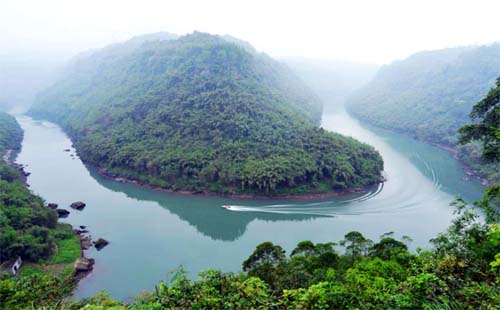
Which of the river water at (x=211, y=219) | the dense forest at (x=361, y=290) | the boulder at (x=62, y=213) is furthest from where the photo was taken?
Answer: the boulder at (x=62, y=213)

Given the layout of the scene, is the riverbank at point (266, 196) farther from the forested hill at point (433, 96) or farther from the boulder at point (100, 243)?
the forested hill at point (433, 96)

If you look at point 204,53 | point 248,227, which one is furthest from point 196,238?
point 204,53

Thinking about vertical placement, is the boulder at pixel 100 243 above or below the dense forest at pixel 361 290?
below

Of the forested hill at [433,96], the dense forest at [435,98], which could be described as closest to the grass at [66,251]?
the dense forest at [435,98]

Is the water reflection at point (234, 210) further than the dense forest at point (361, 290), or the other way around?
the water reflection at point (234, 210)

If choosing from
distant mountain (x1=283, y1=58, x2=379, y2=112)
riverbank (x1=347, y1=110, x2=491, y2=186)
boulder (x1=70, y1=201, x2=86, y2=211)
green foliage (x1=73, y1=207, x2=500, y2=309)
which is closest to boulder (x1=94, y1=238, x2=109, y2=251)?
boulder (x1=70, y1=201, x2=86, y2=211)

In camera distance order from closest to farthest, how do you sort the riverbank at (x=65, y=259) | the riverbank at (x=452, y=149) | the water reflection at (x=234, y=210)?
the riverbank at (x=65, y=259) < the water reflection at (x=234, y=210) < the riverbank at (x=452, y=149)

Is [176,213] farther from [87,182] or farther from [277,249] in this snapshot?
[277,249]

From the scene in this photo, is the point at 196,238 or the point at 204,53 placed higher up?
the point at 204,53
